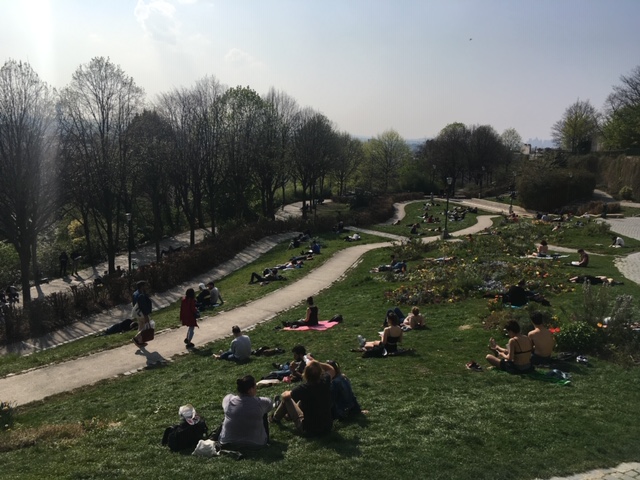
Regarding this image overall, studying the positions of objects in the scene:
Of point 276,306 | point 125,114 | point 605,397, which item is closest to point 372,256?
point 276,306

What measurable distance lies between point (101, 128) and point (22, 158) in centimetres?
856

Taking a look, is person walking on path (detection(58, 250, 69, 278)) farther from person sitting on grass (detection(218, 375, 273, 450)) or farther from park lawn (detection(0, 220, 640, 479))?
person sitting on grass (detection(218, 375, 273, 450))

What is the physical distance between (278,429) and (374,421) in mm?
1535

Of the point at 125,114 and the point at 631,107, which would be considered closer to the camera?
the point at 125,114

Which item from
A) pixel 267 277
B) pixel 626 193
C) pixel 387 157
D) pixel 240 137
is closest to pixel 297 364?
pixel 267 277

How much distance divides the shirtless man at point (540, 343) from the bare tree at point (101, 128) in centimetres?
2705

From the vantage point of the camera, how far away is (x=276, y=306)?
20250mm

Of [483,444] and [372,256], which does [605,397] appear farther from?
[372,256]

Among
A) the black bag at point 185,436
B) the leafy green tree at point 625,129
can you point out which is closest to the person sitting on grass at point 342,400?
the black bag at point 185,436

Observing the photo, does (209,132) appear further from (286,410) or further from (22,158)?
(286,410)

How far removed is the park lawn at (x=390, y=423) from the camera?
666 centimetres

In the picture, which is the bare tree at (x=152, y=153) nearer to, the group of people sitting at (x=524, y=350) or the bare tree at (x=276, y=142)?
the bare tree at (x=276, y=142)

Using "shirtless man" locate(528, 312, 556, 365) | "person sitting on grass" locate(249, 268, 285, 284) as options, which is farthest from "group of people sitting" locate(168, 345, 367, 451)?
"person sitting on grass" locate(249, 268, 285, 284)

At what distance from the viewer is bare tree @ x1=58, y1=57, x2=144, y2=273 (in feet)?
101
